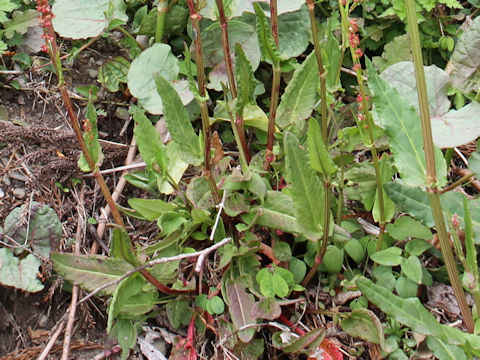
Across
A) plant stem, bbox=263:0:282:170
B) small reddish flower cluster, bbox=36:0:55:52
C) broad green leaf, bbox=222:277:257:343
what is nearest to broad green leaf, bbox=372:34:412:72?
plant stem, bbox=263:0:282:170

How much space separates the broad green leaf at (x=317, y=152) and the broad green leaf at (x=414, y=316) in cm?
28

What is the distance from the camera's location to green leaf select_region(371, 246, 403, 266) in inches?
65.0

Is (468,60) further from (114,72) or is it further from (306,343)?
(114,72)

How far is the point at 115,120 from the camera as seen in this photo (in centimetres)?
222

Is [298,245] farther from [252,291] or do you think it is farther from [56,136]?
[56,136]

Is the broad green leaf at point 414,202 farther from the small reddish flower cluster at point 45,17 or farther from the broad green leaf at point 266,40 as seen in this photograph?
the small reddish flower cluster at point 45,17

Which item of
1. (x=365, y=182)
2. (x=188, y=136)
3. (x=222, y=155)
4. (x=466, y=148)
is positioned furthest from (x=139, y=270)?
(x=466, y=148)

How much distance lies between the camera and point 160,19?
2.17m

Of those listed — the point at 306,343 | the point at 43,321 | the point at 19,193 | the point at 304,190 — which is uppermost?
the point at 304,190

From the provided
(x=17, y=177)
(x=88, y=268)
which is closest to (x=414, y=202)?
(x=88, y=268)

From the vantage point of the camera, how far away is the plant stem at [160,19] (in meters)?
2.13

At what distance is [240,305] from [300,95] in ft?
2.22

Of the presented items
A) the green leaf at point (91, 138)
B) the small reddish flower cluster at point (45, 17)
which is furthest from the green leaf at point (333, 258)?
the small reddish flower cluster at point (45, 17)

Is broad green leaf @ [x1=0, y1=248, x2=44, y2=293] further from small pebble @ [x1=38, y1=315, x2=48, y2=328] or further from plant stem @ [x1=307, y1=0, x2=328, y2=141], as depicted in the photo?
plant stem @ [x1=307, y1=0, x2=328, y2=141]
